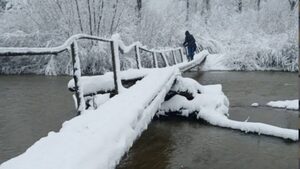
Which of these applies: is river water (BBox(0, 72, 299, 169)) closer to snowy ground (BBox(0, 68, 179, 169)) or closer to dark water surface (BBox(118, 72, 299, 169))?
dark water surface (BBox(118, 72, 299, 169))

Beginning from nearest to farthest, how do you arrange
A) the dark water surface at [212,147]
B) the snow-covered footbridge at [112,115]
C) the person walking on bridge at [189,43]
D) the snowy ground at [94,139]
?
the snowy ground at [94,139]
the snow-covered footbridge at [112,115]
the dark water surface at [212,147]
the person walking on bridge at [189,43]

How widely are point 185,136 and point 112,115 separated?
2.58 metres

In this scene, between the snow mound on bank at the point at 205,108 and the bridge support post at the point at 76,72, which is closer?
the bridge support post at the point at 76,72

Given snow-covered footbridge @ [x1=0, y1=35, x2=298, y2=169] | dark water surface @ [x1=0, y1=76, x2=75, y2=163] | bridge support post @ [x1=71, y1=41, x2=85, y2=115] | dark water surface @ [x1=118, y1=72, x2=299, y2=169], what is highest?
bridge support post @ [x1=71, y1=41, x2=85, y2=115]

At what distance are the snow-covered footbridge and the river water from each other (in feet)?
1.13

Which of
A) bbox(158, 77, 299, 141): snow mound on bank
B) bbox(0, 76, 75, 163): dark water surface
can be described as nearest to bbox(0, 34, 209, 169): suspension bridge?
bbox(158, 77, 299, 141): snow mound on bank

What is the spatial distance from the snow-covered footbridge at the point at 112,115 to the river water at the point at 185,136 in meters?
0.35

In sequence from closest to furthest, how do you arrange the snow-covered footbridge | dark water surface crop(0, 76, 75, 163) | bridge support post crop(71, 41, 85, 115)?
the snow-covered footbridge < bridge support post crop(71, 41, 85, 115) < dark water surface crop(0, 76, 75, 163)

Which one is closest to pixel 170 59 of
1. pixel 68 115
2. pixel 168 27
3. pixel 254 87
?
pixel 168 27

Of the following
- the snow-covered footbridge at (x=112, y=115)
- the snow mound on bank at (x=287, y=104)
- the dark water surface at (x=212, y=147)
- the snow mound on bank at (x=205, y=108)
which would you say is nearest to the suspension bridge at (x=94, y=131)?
the snow-covered footbridge at (x=112, y=115)

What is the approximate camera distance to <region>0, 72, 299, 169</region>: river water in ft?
16.5

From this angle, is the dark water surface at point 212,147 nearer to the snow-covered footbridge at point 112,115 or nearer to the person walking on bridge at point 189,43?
the snow-covered footbridge at point 112,115

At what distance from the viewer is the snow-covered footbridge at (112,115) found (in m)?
2.75

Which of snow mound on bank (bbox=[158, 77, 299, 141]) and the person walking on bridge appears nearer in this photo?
snow mound on bank (bbox=[158, 77, 299, 141])
